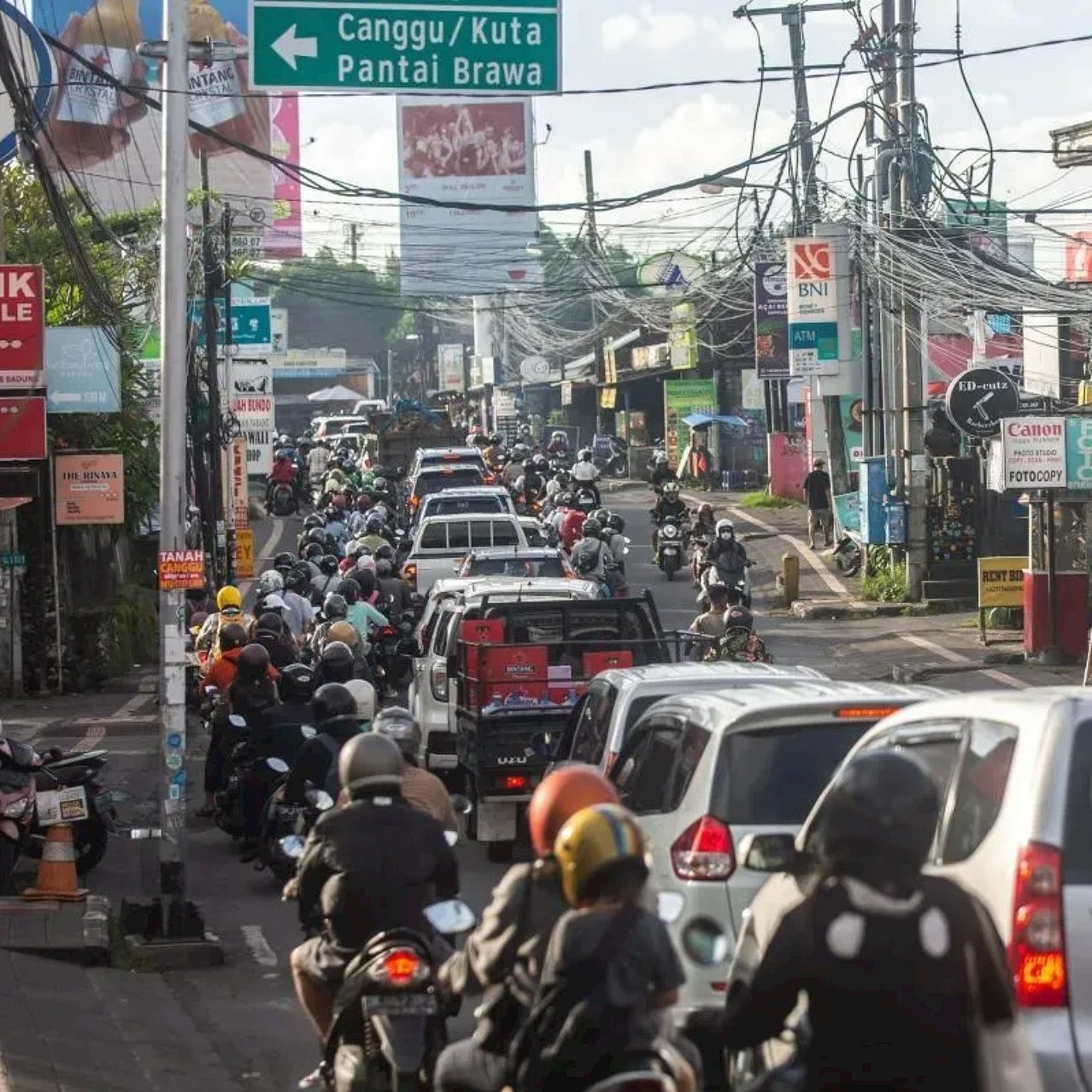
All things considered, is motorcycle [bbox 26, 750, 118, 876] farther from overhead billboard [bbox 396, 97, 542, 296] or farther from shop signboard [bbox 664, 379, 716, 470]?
overhead billboard [bbox 396, 97, 542, 296]

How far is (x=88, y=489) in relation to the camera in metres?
26.1

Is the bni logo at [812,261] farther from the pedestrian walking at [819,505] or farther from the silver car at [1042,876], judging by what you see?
the silver car at [1042,876]

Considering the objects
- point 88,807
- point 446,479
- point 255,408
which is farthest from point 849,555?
point 88,807

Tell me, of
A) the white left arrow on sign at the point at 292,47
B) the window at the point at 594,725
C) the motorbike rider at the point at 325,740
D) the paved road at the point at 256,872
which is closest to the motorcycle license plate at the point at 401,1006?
the paved road at the point at 256,872

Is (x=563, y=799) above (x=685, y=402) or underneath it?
underneath

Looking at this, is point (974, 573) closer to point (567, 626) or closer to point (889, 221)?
point (889, 221)

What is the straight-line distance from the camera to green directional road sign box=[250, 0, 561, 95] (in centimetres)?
1277

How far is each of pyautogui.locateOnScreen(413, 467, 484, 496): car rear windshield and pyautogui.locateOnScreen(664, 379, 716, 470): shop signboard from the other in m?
21.2

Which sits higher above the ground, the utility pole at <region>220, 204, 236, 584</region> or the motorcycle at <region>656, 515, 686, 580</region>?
the utility pole at <region>220, 204, 236, 584</region>

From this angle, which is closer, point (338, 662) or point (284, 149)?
point (338, 662)

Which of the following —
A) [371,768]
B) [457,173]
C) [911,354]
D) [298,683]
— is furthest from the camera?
[457,173]

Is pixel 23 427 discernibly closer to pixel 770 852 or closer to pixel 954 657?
pixel 954 657

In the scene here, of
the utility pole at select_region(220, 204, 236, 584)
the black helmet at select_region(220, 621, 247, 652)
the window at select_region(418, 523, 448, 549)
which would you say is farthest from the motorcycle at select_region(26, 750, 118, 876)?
the utility pole at select_region(220, 204, 236, 584)

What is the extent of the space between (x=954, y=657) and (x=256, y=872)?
1504 centimetres
